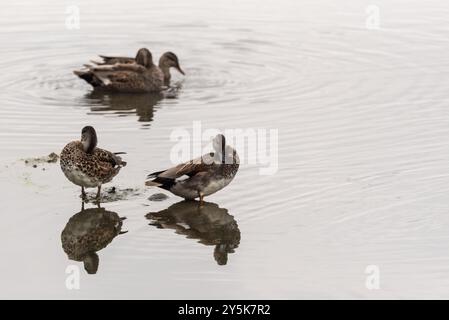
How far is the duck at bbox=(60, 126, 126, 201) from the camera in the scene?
1334 cm

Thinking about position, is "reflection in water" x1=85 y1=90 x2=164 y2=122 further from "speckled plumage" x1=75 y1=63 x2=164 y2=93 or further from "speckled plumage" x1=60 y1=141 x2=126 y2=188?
"speckled plumage" x1=60 y1=141 x2=126 y2=188

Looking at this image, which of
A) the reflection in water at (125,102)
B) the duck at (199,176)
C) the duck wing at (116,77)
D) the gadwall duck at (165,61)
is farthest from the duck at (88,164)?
the gadwall duck at (165,61)

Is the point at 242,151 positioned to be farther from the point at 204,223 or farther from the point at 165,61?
the point at 165,61

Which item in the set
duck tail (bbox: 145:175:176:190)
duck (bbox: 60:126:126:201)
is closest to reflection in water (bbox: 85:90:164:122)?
duck (bbox: 60:126:126:201)

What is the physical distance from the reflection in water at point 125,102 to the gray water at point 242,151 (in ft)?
0.22

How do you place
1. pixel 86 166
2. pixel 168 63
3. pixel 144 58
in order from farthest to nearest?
pixel 168 63 → pixel 144 58 → pixel 86 166

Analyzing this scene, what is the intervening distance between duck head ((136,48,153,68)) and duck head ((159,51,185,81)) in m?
0.26

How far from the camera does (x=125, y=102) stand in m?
19.7

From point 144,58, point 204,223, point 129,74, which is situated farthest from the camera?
point 144,58

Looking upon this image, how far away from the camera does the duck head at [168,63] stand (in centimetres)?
2098

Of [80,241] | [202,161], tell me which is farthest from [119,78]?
[80,241]

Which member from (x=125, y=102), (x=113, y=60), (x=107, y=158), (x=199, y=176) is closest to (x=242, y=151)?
(x=199, y=176)

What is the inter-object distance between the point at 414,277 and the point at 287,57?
444 inches

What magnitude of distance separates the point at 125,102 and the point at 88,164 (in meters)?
6.42
